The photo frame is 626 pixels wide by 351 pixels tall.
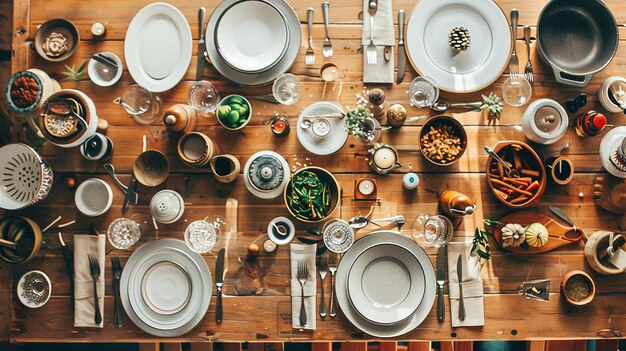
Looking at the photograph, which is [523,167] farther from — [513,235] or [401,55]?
[401,55]

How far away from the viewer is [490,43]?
2.11m

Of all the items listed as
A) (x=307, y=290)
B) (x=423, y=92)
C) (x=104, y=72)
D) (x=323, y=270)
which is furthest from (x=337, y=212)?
(x=104, y=72)

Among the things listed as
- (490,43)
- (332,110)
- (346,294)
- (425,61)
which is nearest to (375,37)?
(425,61)

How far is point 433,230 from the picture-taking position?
2.04 metres

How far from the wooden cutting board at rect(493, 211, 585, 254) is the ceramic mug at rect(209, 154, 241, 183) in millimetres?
1156

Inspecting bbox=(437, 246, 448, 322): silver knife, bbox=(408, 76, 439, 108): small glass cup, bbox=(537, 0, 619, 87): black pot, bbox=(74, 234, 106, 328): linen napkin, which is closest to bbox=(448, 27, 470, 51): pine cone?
bbox=(408, 76, 439, 108): small glass cup

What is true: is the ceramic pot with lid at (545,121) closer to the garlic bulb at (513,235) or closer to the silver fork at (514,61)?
the silver fork at (514,61)

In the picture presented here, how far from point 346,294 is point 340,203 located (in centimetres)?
39

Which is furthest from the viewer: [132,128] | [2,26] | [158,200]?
[2,26]

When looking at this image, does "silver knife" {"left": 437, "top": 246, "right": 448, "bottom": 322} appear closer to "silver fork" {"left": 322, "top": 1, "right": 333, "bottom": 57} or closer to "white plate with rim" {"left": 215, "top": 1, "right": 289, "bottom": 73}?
"silver fork" {"left": 322, "top": 1, "right": 333, "bottom": 57}

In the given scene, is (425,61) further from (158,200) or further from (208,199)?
(158,200)

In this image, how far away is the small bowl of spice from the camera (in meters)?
2.04

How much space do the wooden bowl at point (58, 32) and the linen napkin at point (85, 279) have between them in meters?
0.81

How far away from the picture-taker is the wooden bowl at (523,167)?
1.99m
